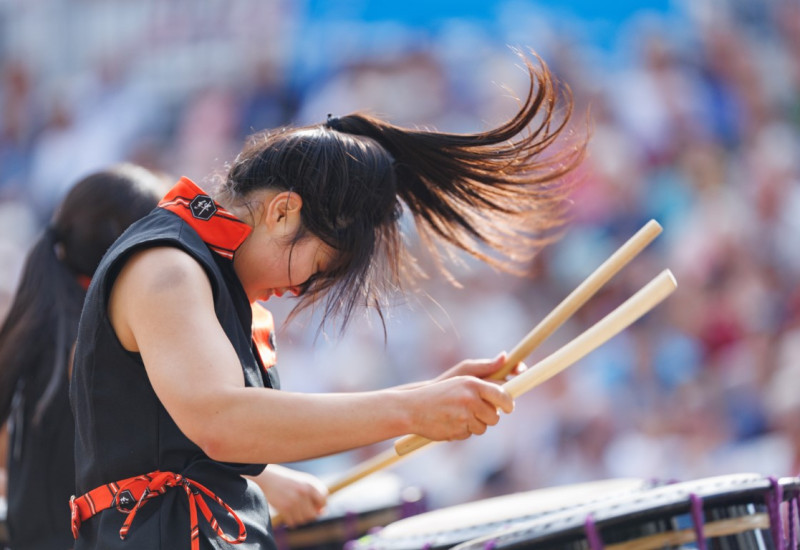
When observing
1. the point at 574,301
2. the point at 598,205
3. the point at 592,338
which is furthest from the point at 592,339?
the point at 598,205

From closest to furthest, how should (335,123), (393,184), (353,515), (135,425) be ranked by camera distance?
(135,425), (393,184), (335,123), (353,515)

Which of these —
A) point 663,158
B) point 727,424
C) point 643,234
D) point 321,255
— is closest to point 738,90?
point 663,158

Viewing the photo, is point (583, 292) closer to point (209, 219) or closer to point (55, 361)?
point (209, 219)

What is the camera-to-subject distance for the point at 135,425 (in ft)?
4.49

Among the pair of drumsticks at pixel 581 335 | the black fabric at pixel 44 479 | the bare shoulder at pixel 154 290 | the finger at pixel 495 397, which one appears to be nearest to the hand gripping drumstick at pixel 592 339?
the pair of drumsticks at pixel 581 335

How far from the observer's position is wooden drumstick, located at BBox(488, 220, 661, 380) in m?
1.71

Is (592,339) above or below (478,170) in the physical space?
below

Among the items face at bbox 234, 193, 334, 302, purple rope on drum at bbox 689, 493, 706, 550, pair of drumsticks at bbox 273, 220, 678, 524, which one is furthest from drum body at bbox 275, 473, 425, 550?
purple rope on drum at bbox 689, 493, 706, 550

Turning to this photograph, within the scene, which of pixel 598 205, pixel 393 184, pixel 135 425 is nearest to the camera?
pixel 135 425

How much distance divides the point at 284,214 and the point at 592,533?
619 millimetres

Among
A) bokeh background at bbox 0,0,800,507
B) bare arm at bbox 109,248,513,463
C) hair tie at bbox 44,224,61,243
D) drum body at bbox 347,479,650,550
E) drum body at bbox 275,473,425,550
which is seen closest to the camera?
bare arm at bbox 109,248,513,463

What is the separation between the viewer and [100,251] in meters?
2.03

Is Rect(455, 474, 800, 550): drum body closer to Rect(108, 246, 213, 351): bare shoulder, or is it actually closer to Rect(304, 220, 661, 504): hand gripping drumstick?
Rect(304, 220, 661, 504): hand gripping drumstick

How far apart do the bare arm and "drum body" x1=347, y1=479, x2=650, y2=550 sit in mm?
523
